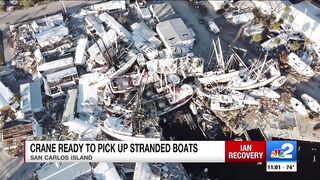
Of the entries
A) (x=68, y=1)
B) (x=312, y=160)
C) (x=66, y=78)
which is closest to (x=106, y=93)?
(x=66, y=78)

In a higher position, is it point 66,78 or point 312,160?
point 66,78

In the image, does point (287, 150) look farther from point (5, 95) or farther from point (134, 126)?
point (5, 95)

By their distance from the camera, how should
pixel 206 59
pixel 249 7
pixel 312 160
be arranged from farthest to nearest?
pixel 249 7 < pixel 206 59 < pixel 312 160

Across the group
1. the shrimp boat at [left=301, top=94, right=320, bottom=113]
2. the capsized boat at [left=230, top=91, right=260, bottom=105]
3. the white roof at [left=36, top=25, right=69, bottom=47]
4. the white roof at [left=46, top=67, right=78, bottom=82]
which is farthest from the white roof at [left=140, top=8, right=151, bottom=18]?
the shrimp boat at [left=301, top=94, right=320, bottom=113]

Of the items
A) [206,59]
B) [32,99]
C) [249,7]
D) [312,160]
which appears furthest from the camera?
[249,7]

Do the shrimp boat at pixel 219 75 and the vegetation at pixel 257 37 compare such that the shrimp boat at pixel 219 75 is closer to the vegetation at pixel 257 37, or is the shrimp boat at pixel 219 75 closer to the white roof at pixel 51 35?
the vegetation at pixel 257 37

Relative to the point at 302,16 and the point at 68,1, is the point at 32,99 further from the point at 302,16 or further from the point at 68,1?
the point at 302,16
